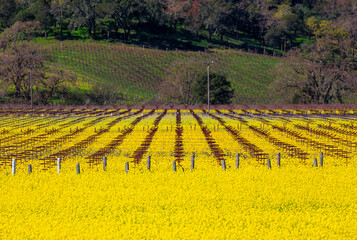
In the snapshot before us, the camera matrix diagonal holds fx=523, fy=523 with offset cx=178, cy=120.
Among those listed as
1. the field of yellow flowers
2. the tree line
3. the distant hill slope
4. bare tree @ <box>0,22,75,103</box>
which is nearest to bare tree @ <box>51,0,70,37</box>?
the tree line

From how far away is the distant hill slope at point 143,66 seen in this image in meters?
117

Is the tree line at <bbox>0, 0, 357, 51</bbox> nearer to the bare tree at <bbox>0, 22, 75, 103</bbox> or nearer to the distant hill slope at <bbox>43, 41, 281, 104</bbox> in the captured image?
the distant hill slope at <bbox>43, 41, 281, 104</bbox>

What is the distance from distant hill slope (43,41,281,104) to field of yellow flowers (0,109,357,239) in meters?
67.2

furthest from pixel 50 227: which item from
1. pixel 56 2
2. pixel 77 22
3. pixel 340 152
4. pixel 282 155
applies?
pixel 56 2

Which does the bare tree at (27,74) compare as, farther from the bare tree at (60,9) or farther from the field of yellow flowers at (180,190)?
the field of yellow flowers at (180,190)

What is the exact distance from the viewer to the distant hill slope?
117312 millimetres

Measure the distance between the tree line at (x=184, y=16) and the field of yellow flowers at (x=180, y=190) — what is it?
101708mm

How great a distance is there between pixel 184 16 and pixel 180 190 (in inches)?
5785

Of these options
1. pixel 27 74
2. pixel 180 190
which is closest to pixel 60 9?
pixel 27 74

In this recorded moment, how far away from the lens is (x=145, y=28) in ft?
520

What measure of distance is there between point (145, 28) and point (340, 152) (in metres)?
125

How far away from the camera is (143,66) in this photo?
5256 inches

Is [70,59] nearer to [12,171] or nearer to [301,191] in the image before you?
[12,171]

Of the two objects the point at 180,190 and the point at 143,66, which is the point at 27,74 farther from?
the point at 180,190
